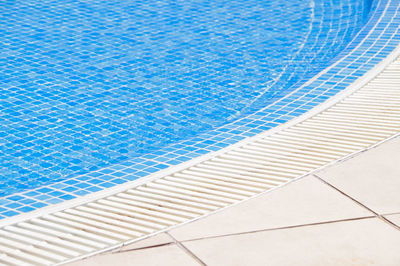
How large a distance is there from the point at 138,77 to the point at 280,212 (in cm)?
281

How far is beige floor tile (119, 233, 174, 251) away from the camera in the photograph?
3.20 metres

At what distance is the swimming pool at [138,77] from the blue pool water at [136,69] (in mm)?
11

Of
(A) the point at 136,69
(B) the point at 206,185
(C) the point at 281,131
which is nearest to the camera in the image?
(B) the point at 206,185

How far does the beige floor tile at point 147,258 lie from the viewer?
9.96ft

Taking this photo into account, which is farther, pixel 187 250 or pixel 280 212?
pixel 280 212

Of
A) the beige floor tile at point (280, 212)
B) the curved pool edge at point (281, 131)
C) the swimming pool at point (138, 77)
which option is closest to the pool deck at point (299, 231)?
the beige floor tile at point (280, 212)

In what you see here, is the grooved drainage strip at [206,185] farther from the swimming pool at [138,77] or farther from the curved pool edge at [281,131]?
the swimming pool at [138,77]

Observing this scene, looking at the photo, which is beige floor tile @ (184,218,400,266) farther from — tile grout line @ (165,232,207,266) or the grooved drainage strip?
the grooved drainage strip

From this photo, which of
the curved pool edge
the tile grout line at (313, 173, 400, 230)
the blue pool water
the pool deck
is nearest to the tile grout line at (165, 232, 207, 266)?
the pool deck

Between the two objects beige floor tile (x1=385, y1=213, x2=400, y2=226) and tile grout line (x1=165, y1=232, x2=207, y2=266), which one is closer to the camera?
tile grout line (x1=165, y1=232, x2=207, y2=266)

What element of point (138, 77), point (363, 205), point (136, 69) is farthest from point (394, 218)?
point (136, 69)

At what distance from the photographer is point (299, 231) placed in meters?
3.28

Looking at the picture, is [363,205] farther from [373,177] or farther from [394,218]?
[373,177]

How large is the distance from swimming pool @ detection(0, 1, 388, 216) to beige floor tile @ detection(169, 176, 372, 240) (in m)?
0.75
